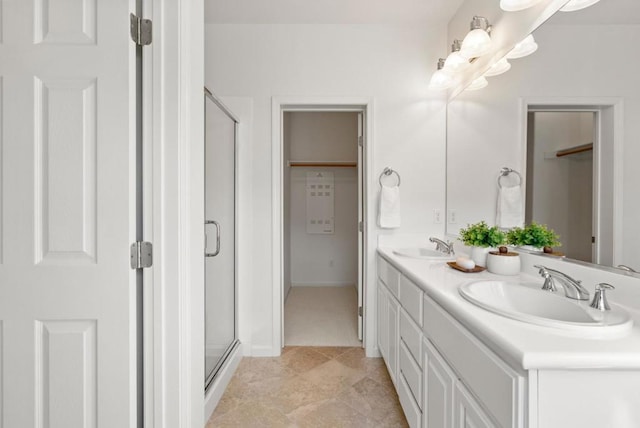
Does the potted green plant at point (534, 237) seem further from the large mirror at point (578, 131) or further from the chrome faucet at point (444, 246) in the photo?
the chrome faucet at point (444, 246)

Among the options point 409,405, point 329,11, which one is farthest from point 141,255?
point 329,11

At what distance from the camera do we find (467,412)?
0.96 m

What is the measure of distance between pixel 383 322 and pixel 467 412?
1.22 m

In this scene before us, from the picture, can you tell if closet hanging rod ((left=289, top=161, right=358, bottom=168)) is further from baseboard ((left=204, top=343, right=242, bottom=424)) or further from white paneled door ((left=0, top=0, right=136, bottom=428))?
white paneled door ((left=0, top=0, right=136, bottom=428))

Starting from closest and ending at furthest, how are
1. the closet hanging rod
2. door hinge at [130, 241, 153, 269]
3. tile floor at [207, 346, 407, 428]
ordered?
door hinge at [130, 241, 153, 269], tile floor at [207, 346, 407, 428], the closet hanging rod

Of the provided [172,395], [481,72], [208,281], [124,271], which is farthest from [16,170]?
[481,72]

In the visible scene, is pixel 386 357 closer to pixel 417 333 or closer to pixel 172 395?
pixel 417 333

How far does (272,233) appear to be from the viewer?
2420 mm

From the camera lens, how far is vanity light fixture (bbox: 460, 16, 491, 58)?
1.72m

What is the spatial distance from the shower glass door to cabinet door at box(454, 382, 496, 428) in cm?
140

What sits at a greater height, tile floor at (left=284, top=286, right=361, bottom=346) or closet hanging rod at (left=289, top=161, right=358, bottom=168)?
closet hanging rod at (left=289, top=161, right=358, bottom=168)

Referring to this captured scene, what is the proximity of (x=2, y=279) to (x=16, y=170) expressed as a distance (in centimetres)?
36

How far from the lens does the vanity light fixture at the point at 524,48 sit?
1.43 metres

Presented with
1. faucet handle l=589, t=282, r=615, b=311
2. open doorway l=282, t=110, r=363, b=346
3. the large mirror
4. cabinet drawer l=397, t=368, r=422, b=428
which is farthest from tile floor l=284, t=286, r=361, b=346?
faucet handle l=589, t=282, r=615, b=311
